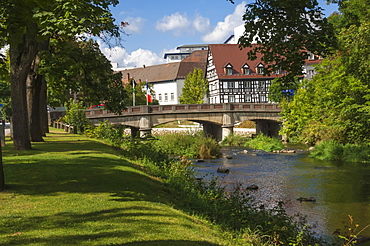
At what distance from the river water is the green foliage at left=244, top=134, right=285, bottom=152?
4.97m

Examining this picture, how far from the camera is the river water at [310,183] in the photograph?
50.9 feet

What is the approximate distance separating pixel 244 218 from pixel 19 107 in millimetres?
9962

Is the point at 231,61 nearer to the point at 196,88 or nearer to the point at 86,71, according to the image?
the point at 196,88

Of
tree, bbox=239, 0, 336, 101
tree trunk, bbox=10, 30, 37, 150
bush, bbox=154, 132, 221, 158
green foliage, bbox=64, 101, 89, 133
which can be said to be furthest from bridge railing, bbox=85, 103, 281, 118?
tree, bbox=239, 0, 336, 101

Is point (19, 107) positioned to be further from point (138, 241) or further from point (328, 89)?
point (328, 89)

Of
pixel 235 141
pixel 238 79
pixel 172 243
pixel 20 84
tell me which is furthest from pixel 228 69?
pixel 172 243

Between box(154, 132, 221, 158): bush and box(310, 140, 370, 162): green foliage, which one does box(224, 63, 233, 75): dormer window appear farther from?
box(310, 140, 370, 162): green foliage

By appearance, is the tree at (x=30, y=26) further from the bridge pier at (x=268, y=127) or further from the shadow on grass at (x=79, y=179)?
the bridge pier at (x=268, y=127)

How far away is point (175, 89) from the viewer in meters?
105

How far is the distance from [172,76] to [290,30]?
9819cm

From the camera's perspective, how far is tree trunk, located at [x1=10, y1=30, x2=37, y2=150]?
56.6 feet

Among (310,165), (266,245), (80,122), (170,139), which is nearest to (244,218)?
(266,245)

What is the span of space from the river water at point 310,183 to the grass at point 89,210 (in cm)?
564

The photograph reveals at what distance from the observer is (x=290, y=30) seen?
27.5ft
